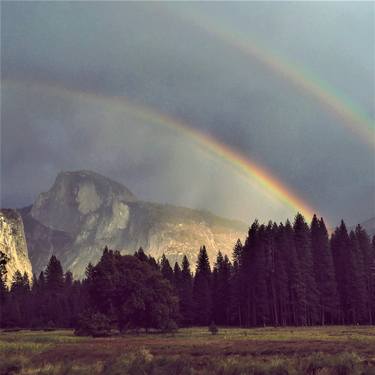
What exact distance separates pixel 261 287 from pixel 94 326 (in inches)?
1451

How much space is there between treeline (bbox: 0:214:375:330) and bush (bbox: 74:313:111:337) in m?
0.22

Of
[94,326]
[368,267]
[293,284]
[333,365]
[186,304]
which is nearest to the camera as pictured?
[333,365]

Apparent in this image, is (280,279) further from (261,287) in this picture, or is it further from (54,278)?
(54,278)

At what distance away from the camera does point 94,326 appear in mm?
76125

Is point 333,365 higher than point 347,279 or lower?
lower

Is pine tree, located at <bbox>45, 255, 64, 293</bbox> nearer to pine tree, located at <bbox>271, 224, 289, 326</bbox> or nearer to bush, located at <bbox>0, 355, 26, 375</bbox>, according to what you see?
pine tree, located at <bbox>271, 224, 289, 326</bbox>

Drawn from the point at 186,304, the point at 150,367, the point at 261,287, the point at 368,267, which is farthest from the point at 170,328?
the point at 150,367

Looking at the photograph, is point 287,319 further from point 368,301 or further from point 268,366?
point 268,366

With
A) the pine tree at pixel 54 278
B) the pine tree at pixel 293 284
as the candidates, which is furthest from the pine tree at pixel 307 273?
the pine tree at pixel 54 278

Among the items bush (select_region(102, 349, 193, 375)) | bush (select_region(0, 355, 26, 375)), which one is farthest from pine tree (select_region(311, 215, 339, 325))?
bush (select_region(0, 355, 26, 375))

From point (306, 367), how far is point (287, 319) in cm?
8254

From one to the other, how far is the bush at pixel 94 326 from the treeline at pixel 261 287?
22cm

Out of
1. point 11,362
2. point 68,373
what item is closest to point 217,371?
point 68,373

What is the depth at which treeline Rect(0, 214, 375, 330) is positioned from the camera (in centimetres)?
8531
